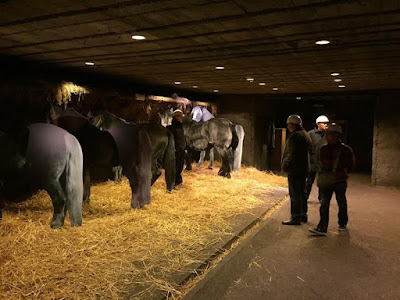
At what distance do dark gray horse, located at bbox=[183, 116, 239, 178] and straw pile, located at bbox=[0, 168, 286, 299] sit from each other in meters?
2.19

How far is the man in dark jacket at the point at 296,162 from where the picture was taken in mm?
4880

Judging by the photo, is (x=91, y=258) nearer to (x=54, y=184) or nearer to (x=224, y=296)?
(x=54, y=184)

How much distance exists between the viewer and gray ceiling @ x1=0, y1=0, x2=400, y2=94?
8.86ft

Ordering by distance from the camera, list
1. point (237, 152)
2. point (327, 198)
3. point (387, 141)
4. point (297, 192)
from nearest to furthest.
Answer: point (327, 198), point (297, 192), point (387, 141), point (237, 152)

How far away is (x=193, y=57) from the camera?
4738 millimetres

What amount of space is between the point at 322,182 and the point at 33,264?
11.6 feet

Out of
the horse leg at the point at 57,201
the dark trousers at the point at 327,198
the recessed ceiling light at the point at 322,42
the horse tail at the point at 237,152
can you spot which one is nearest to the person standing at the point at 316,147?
the dark trousers at the point at 327,198

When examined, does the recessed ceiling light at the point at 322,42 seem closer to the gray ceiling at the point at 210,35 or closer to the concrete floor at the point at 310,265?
the gray ceiling at the point at 210,35

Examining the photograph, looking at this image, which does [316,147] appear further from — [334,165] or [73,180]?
[73,180]

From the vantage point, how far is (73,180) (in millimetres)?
3887

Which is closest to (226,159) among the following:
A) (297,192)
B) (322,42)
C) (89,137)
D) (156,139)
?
(156,139)

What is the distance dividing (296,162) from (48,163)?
322 centimetres

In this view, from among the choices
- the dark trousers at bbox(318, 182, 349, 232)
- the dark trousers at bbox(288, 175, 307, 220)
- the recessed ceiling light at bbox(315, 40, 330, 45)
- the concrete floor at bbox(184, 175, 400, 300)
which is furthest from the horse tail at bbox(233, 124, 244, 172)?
the recessed ceiling light at bbox(315, 40, 330, 45)

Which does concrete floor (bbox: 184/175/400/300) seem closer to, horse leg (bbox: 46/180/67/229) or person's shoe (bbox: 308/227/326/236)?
person's shoe (bbox: 308/227/326/236)
